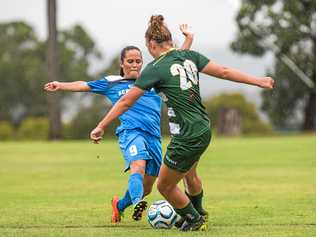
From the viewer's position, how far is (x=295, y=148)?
1037 inches

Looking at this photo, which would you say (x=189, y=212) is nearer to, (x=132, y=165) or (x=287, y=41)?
(x=132, y=165)

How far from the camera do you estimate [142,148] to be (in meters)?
9.64

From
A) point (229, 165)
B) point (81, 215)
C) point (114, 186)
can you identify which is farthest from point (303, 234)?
point (229, 165)

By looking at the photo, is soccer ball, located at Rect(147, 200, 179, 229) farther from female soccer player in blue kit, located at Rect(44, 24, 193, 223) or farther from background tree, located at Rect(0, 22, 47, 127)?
background tree, located at Rect(0, 22, 47, 127)

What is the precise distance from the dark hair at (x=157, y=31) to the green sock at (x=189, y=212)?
154 centimetres

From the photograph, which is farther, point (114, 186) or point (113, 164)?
point (113, 164)

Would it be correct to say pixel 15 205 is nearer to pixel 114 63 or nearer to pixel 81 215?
pixel 81 215

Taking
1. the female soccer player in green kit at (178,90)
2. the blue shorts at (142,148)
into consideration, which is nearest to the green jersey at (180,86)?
the female soccer player in green kit at (178,90)

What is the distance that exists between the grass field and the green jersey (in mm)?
981

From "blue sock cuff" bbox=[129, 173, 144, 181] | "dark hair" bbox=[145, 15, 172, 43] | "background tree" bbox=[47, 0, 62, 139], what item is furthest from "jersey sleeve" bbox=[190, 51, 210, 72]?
"background tree" bbox=[47, 0, 62, 139]

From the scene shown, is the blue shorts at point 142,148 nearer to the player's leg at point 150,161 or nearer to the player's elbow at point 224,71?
the player's leg at point 150,161

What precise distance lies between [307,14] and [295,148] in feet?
89.7

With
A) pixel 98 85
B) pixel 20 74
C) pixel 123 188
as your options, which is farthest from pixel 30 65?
pixel 98 85

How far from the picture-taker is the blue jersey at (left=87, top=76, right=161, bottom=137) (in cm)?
978
